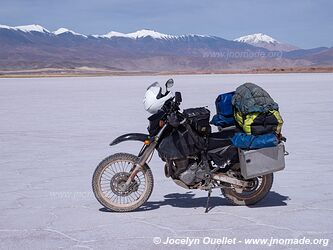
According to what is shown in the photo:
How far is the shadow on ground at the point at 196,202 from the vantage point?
5816 mm

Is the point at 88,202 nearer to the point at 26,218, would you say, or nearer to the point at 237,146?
the point at 26,218

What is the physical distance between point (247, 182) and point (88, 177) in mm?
2469

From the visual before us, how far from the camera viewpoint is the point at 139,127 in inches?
486

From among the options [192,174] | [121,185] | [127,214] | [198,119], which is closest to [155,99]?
[198,119]

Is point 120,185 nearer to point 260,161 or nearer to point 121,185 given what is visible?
point 121,185

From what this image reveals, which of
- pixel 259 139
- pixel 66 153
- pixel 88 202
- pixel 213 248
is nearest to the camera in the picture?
pixel 213 248

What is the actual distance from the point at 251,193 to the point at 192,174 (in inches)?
28.8

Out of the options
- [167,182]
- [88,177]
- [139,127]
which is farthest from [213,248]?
[139,127]

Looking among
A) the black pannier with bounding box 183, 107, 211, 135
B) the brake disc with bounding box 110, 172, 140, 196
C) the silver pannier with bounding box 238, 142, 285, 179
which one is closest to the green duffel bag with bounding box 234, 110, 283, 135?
the silver pannier with bounding box 238, 142, 285, 179

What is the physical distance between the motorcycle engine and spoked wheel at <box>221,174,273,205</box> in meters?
0.44

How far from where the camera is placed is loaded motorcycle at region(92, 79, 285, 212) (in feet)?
17.4

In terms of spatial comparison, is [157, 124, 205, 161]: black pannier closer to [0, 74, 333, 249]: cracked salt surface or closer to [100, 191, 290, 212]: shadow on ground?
[0, 74, 333, 249]: cracked salt surface

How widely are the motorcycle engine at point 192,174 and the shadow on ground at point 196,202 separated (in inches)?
17.7

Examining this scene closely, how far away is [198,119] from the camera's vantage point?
5.37 metres
